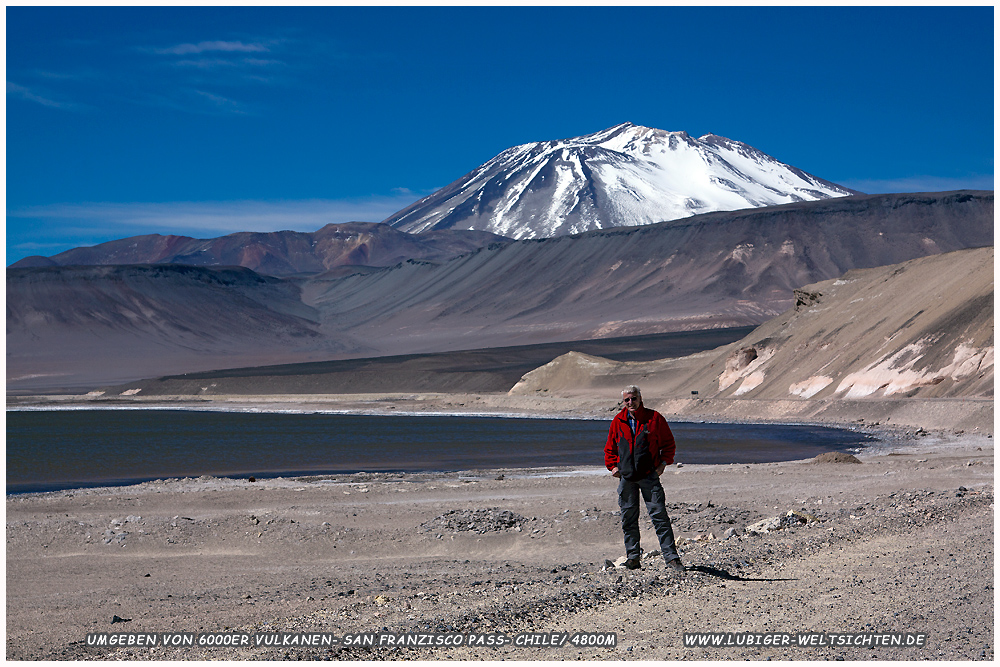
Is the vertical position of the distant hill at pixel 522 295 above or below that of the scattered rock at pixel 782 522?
above

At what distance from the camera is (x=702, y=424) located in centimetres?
4262

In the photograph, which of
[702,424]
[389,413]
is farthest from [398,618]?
[389,413]

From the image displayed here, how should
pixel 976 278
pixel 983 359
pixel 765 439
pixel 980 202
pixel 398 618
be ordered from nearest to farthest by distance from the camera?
pixel 398 618 → pixel 765 439 → pixel 983 359 → pixel 976 278 → pixel 980 202

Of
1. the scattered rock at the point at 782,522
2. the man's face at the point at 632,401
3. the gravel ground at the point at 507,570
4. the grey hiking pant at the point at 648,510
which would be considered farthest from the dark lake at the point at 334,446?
the man's face at the point at 632,401

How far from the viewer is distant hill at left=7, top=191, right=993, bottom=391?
135 metres

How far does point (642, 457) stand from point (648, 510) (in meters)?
0.43

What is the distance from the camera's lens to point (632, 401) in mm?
7691

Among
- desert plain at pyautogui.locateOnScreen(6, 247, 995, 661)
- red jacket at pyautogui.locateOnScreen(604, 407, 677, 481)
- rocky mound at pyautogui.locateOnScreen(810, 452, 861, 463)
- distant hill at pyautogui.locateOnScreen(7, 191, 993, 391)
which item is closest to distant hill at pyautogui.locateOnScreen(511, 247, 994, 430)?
desert plain at pyautogui.locateOnScreen(6, 247, 995, 661)

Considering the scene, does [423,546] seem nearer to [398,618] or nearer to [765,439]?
[398,618]

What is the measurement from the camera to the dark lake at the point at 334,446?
1010 inches

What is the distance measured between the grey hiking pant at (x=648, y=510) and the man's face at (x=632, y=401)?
51 centimetres

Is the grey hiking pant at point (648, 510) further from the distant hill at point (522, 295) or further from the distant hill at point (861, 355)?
the distant hill at point (522, 295)

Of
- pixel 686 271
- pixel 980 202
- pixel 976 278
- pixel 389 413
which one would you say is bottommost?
pixel 389 413

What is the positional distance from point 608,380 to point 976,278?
81.4ft
